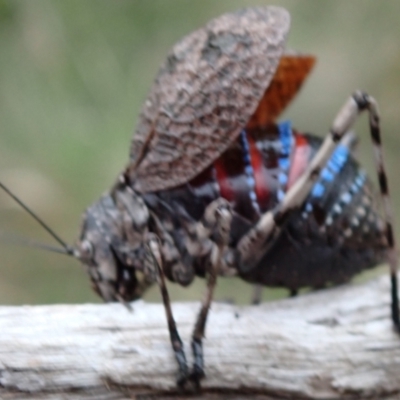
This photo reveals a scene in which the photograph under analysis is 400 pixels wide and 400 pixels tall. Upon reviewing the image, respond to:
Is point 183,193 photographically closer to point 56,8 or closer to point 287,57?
point 287,57

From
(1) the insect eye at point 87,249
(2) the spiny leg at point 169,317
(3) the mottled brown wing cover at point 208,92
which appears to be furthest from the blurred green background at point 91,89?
(2) the spiny leg at point 169,317

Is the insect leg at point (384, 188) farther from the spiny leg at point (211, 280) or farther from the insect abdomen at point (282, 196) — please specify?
the spiny leg at point (211, 280)

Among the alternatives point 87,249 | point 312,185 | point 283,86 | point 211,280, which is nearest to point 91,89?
point 283,86

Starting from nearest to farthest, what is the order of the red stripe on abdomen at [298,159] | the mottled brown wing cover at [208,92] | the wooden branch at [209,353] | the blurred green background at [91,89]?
the wooden branch at [209,353], the mottled brown wing cover at [208,92], the red stripe on abdomen at [298,159], the blurred green background at [91,89]

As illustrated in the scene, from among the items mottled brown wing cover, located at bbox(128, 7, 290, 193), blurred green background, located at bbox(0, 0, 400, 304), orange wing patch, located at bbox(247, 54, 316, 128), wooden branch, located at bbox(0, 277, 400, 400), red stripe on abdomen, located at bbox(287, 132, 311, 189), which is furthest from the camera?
blurred green background, located at bbox(0, 0, 400, 304)

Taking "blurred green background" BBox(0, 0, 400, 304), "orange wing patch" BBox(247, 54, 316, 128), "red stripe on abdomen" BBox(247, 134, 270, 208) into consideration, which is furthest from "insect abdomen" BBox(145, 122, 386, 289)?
A: "blurred green background" BBox(0, 0, 400, 304)

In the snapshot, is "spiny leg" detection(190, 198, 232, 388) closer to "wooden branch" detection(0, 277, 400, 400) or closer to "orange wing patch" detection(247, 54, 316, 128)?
"wooden branch" detection(0, 277, 400, 400)
